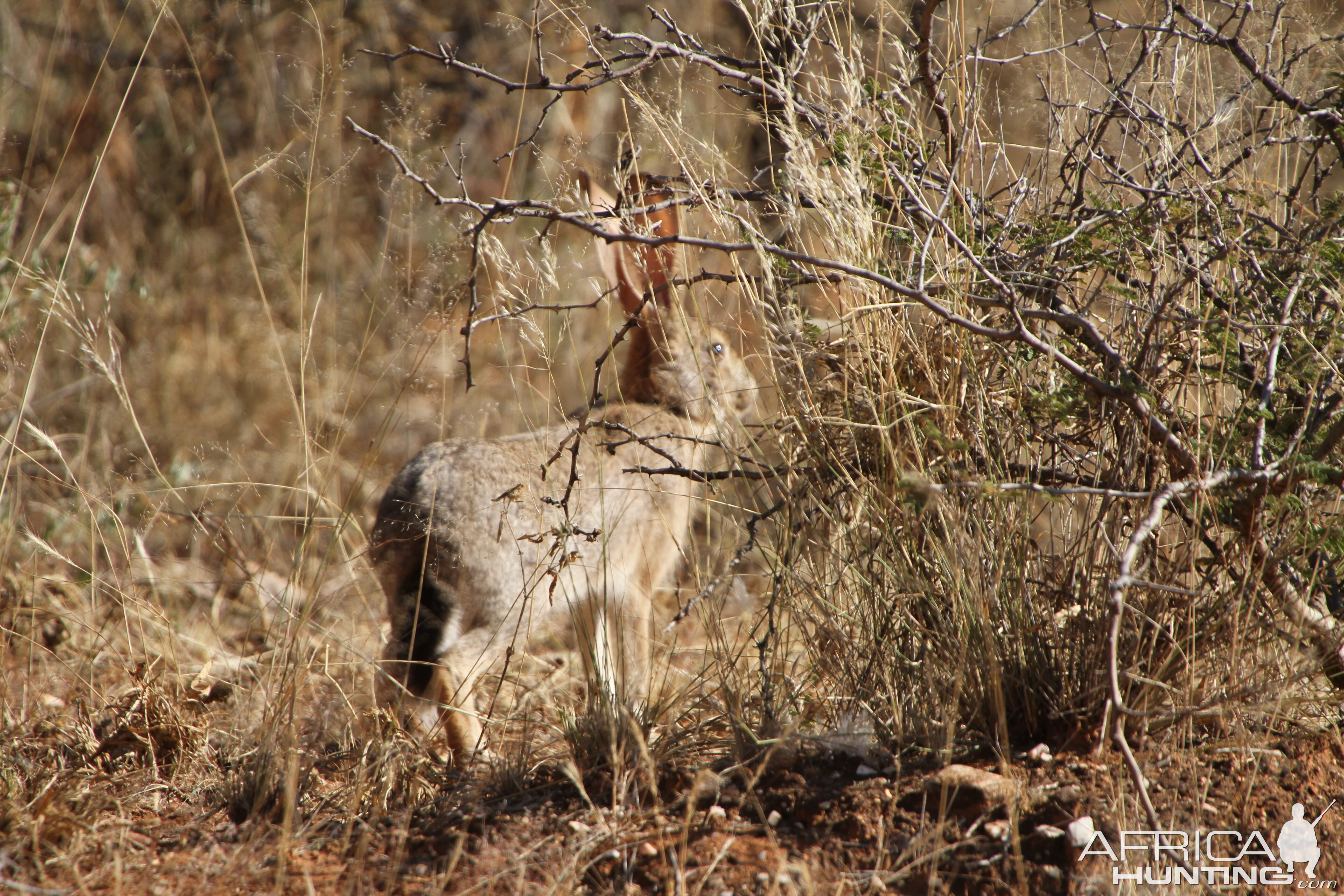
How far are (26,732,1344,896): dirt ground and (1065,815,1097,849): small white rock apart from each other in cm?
1

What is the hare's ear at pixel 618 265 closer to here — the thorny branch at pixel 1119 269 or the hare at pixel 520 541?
the hare at pixel 520 541

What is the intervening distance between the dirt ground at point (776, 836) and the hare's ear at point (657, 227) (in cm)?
114

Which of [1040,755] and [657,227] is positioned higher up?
[657,227]

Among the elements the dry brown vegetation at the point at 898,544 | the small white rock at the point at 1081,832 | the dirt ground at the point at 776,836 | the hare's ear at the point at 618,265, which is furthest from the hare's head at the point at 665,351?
the small white rock at the point at 1081,832

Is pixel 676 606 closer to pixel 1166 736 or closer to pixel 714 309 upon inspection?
pixel 714 309

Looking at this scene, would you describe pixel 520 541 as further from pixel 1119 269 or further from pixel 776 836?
pixel 1119 269

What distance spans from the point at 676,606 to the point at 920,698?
7.37ft

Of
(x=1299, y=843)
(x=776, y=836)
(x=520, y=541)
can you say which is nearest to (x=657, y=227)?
(x=520, y=541)

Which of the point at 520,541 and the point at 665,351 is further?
the point at 665,351

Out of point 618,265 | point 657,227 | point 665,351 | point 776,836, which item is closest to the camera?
point 776,836

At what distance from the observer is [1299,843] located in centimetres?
198

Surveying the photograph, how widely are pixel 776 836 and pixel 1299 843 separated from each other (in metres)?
0.97

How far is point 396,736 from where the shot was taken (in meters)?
2.48

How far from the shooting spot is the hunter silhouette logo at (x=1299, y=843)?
1.95m
